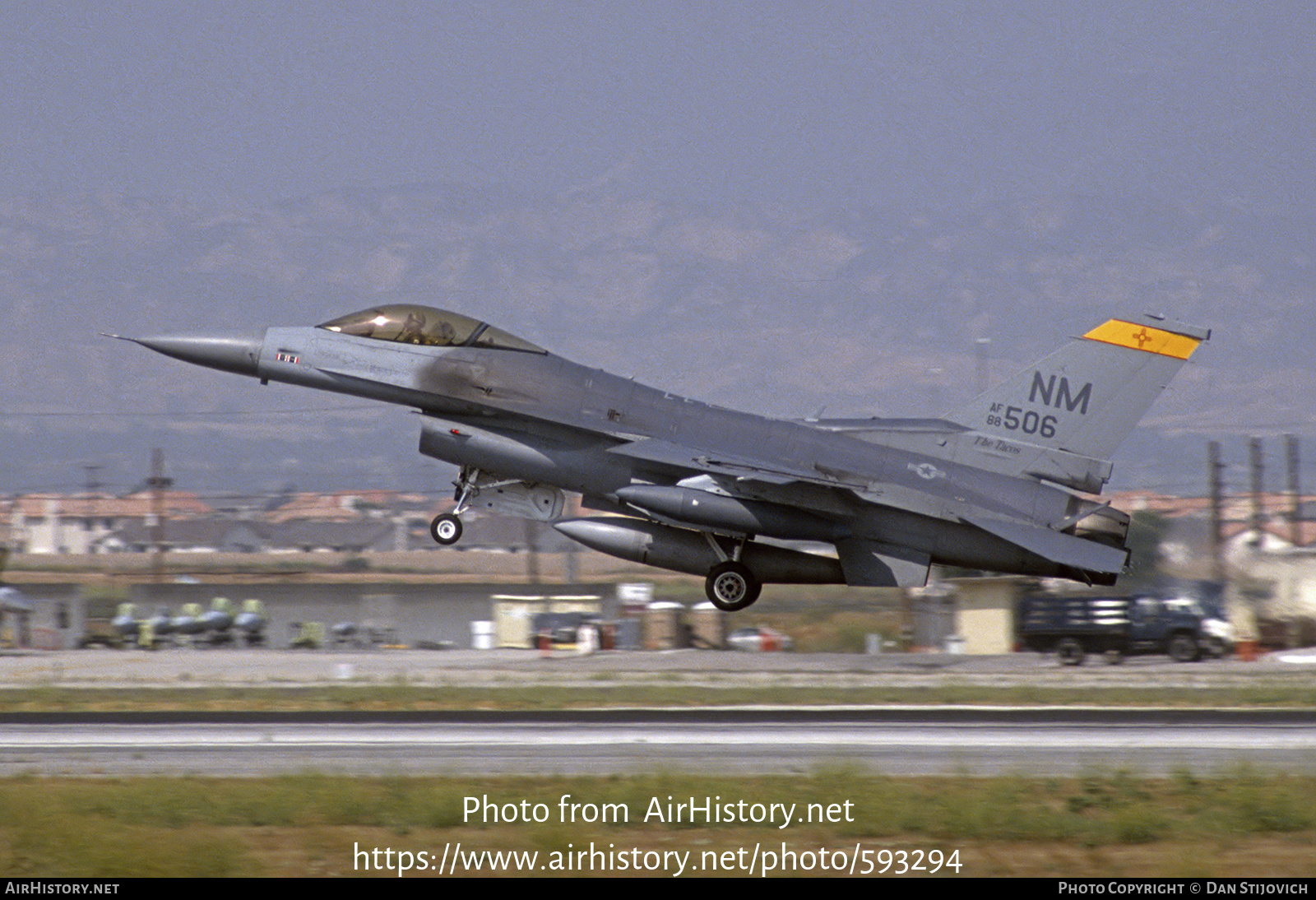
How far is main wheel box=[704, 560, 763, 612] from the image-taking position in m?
21.6

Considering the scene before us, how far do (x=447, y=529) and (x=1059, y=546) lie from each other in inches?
344

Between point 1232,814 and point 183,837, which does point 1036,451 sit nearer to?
point 1232,814

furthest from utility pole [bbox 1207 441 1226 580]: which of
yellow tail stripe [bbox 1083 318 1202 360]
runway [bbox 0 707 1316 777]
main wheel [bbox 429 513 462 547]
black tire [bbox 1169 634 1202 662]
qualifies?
main wheel [bbox 429 513 462 547]

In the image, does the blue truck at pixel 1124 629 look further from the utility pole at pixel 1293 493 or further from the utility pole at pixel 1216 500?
the utility pole at pixel 1293 493

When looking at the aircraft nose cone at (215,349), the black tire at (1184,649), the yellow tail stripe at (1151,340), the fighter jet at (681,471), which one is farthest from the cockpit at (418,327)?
the black tire at (1184,649)

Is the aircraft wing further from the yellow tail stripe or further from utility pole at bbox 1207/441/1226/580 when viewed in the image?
utility pole at bbox 1207/441/1226/580

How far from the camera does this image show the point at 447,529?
2109cm

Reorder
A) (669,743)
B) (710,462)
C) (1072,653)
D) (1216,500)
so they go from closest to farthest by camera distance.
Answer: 1. (669,743)
2. (710,462)
3. (1072,653)
4. (1216,500)

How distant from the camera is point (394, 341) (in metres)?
21.7

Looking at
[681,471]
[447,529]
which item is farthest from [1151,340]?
[447,529]

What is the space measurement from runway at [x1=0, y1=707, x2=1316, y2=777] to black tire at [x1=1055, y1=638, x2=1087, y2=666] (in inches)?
523

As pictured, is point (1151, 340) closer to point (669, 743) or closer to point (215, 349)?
point (669, 743)

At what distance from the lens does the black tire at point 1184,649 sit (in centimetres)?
3997
